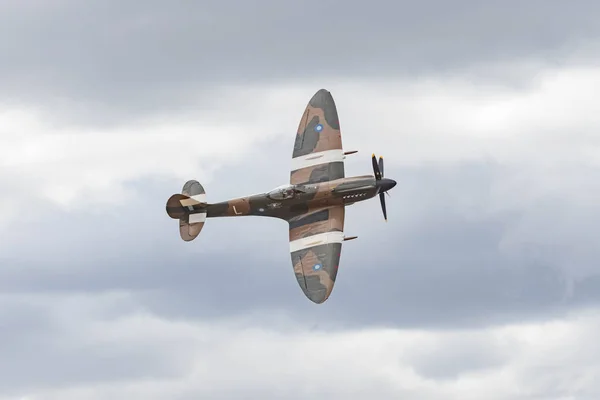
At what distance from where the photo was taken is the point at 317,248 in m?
108

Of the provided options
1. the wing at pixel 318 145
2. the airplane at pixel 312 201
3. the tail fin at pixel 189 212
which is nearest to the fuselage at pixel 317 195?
the airplane at pixel 312 201

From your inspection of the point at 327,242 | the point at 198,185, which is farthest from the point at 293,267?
the point at 198,185

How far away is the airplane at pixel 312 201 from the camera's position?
107188 mm

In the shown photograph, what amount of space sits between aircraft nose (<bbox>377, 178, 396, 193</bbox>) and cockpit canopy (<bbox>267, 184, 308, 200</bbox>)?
5.27 metres

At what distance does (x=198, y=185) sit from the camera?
113875 millimetres

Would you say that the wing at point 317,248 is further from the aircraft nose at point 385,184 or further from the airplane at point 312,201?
the aircraft nose at point 385,184

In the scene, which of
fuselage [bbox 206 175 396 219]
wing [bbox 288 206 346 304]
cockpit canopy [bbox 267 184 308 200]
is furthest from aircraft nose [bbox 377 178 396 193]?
cockpit canopy [bbox 267 184 308 200]

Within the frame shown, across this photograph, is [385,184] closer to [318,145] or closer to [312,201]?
[312,201]

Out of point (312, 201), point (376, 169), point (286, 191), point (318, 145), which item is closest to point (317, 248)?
point (312, 201)

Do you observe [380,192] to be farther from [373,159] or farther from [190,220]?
[190,220]

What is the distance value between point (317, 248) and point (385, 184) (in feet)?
22.3

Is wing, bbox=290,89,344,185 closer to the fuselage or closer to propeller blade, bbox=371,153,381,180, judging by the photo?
the fuselage

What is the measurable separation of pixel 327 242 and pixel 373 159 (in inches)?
262

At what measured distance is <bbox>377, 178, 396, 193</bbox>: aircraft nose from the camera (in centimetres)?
10981
